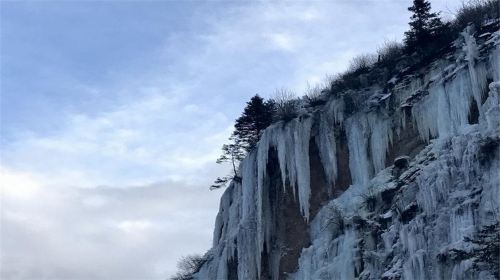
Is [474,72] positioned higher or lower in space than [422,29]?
lower

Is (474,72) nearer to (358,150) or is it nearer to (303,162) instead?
(358,150)

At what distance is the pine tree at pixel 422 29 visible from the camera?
31.4m

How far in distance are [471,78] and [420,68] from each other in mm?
3818

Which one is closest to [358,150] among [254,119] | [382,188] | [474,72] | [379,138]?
[379,138]

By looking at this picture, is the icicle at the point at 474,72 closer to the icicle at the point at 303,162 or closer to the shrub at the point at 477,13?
the shrub at the point at 477,13

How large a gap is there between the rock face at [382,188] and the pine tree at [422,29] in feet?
8.11

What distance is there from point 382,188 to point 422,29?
8855mm

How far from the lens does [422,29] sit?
32125 mm

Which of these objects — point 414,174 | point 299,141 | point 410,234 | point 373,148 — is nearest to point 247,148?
point 299,141

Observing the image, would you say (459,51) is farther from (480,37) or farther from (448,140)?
(448,140)

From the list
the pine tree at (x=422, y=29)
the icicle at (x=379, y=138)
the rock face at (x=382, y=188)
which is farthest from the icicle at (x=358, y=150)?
the pine tree at (x=422, y=29)

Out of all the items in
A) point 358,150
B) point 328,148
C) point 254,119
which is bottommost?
point 358,150

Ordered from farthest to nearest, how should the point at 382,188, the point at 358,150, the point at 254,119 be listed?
1. the point at 254,119
2. the point at 358,150
3. the point at 382,188

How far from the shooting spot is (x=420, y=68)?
29891mm
